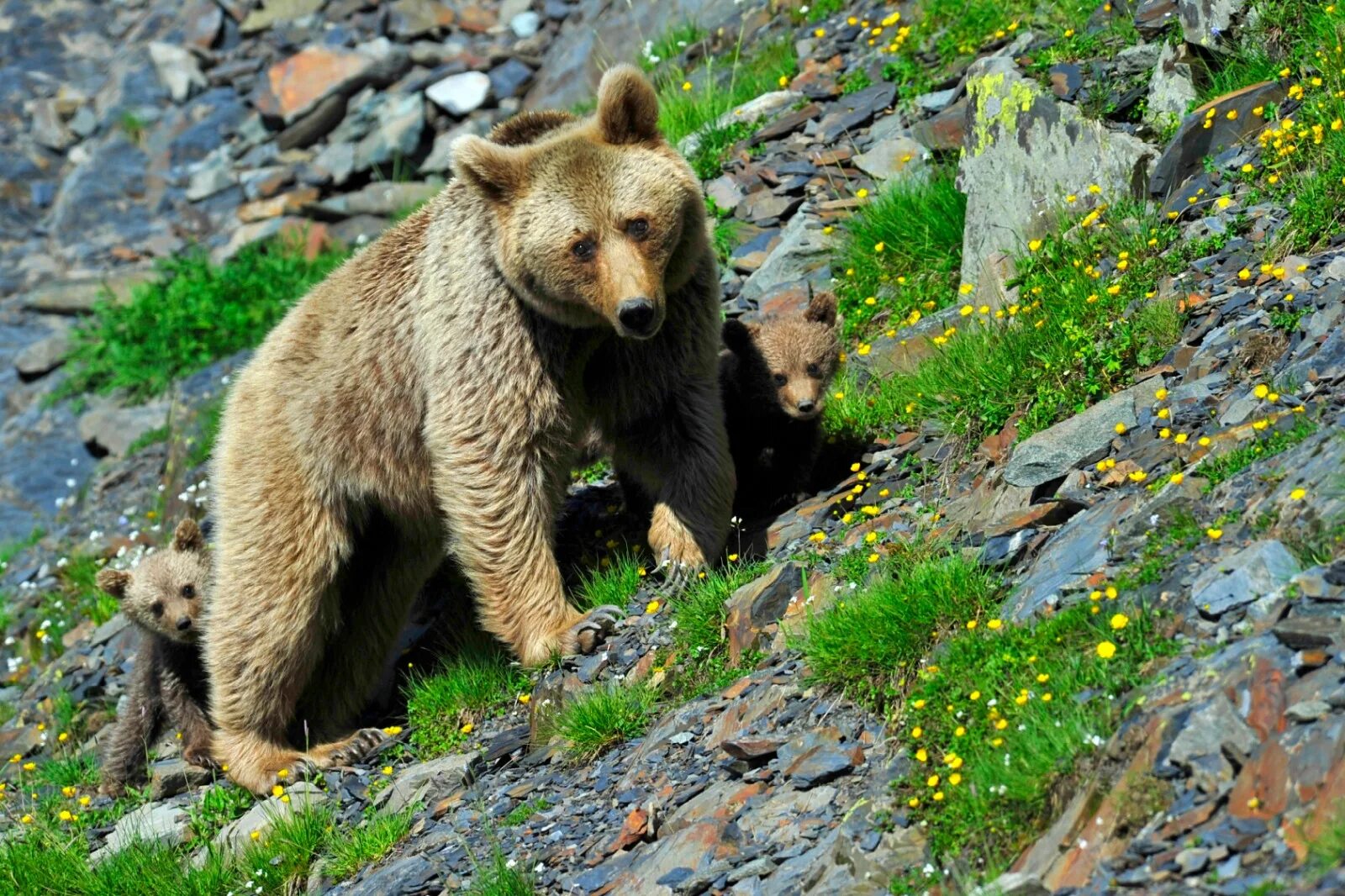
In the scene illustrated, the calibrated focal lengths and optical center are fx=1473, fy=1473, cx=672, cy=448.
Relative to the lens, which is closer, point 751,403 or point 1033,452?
point 1033,452

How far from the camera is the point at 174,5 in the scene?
64.0 ft

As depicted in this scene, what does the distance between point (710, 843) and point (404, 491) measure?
344cm

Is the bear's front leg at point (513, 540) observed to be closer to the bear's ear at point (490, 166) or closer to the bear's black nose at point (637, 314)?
the bear's black nose at point (637, 314)

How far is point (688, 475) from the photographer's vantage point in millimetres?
7418

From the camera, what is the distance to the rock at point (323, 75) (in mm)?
16578

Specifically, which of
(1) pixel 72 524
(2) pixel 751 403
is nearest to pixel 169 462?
(1) pixel 72 524

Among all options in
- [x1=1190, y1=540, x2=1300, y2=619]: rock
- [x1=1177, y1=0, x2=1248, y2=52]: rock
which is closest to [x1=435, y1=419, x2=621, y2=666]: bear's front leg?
[x1=1190, y1=540, x2=1300, y2=619]: rock

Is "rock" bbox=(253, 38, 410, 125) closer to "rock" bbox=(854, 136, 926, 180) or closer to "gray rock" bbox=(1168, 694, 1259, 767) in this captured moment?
"rock" bbox=(854, 136, 926, 180)

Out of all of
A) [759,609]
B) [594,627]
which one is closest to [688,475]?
[594,627]

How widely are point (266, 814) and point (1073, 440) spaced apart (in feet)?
13.7

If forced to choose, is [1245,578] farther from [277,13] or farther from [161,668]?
[277,13]

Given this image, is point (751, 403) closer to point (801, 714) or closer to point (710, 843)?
point (801, 714)

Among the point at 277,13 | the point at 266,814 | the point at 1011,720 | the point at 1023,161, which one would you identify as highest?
the point at 1023,161

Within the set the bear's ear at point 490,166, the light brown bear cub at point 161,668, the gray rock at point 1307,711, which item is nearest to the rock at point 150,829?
the light brown bear cub at point 161,668
